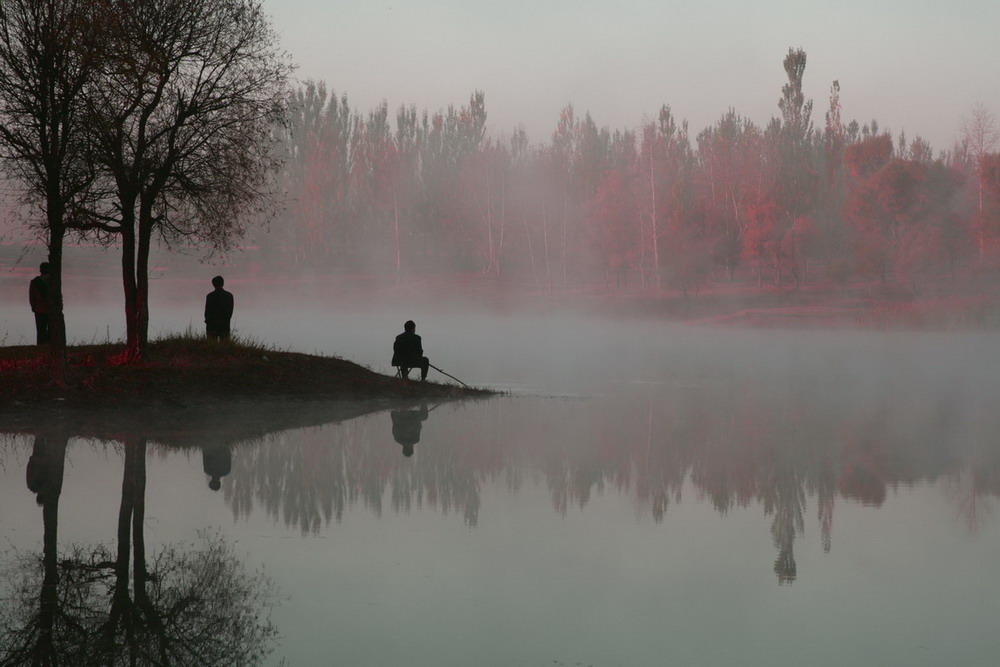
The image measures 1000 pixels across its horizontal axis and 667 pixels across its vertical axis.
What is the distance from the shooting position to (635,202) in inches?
3391

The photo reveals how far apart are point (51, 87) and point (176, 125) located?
2.92 metres

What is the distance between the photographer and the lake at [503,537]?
698cm

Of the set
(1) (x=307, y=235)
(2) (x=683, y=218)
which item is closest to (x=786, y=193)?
(2) (x=683, y=218)

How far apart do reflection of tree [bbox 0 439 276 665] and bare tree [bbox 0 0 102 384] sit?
1048 cm

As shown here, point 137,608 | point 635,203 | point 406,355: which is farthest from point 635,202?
point 137,608

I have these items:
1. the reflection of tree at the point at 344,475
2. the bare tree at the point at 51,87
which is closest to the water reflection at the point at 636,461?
the reflection of tree at the point at 344,475

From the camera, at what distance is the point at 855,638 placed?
7066mm

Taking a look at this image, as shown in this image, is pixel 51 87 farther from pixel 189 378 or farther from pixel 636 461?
pixel 636 461

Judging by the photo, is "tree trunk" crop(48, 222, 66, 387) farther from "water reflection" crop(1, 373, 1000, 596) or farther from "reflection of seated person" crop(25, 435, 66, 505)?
"reflection of seated person" crop(25, 435, 66, 505)

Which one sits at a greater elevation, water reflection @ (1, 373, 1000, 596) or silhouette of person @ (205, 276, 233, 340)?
silhouette of person @ (205, 276, 233, 340)

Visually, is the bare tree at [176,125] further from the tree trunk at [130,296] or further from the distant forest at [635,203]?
the distant forest at [635,203]

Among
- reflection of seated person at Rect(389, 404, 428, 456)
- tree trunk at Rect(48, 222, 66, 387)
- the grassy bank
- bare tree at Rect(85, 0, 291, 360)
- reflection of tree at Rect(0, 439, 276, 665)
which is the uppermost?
bare tree at Rect(85, 0, 291, 360)

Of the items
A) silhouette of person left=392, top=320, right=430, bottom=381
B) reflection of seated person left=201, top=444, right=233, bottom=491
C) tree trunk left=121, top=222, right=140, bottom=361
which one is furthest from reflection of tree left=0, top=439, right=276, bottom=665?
silhouette of person left=392, top=320, right=430, bottom=381

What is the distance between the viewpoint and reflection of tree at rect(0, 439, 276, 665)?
665 centimetres
